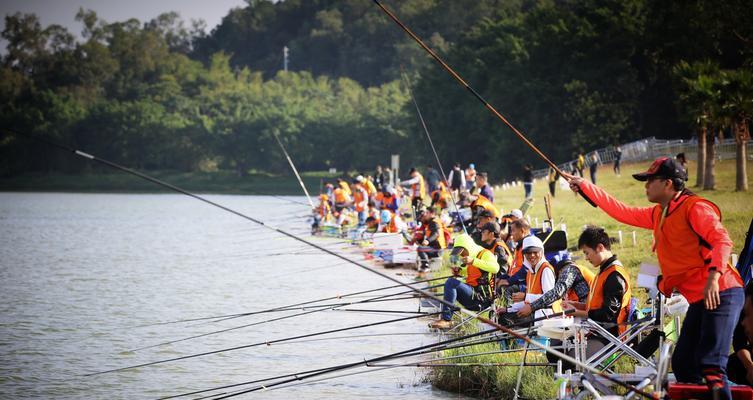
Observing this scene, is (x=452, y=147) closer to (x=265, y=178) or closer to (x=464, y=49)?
(x=464, y=49)

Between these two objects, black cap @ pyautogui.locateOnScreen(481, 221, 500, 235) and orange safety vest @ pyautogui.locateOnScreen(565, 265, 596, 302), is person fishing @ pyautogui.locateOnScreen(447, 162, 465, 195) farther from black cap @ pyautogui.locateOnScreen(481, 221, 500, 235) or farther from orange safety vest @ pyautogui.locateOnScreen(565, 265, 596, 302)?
orange safety vest @ pyautogui.locateOnScreen(565, 265, 596, 302)

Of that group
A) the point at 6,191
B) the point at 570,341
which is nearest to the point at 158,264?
the point at 570,341

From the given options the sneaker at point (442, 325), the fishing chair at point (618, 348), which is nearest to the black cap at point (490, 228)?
the sneaker at point (442, 325)

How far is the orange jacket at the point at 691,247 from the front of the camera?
6.49 metres

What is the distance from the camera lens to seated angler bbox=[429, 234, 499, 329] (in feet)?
40.3

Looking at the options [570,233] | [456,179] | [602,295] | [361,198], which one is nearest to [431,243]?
[570,233]

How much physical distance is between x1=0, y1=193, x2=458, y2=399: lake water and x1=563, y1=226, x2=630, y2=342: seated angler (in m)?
2.87

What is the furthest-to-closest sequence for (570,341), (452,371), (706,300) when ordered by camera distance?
(452,371) < (570,341) < (706,300)

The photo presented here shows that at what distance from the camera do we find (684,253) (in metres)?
6.77

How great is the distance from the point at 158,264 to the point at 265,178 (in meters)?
60.6

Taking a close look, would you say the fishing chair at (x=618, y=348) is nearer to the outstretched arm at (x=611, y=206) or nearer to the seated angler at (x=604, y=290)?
the seated angler at (x=604, y=290)

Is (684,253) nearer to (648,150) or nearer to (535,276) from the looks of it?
(535,276)

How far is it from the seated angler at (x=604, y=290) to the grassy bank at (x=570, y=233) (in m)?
0.44

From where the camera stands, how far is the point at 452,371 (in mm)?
11164
